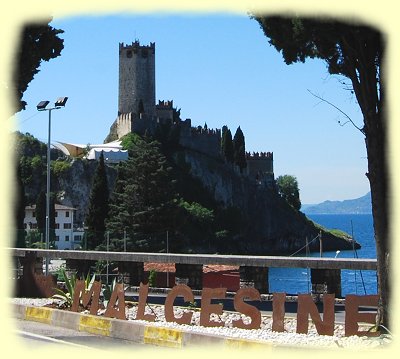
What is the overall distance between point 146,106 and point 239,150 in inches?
726

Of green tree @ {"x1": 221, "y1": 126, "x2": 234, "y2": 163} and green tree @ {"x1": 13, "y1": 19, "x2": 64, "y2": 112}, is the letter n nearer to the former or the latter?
green tree @ {"x1": 13, "y1": 19, "x2": 64, "y2": 112}

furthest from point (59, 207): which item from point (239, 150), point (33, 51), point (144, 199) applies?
point (33, 51)

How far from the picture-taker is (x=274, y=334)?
1261cm

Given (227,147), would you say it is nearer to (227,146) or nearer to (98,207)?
(227,146)

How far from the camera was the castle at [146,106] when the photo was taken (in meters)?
132

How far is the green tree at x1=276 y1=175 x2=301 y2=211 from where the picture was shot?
174875 mm

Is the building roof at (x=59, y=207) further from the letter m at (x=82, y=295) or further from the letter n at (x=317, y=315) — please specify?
the letter n at (x=317, y=315)

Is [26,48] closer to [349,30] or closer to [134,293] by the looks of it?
[134,293]

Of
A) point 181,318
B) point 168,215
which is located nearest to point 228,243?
point 168,215

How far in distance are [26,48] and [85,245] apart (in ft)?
44.0

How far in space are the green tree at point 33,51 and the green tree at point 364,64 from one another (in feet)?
27.0

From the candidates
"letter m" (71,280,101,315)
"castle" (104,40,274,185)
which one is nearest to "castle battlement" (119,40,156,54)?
"castle" (104,40,274,185)

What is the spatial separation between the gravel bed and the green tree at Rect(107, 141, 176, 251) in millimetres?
48894

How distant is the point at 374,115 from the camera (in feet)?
40.7
